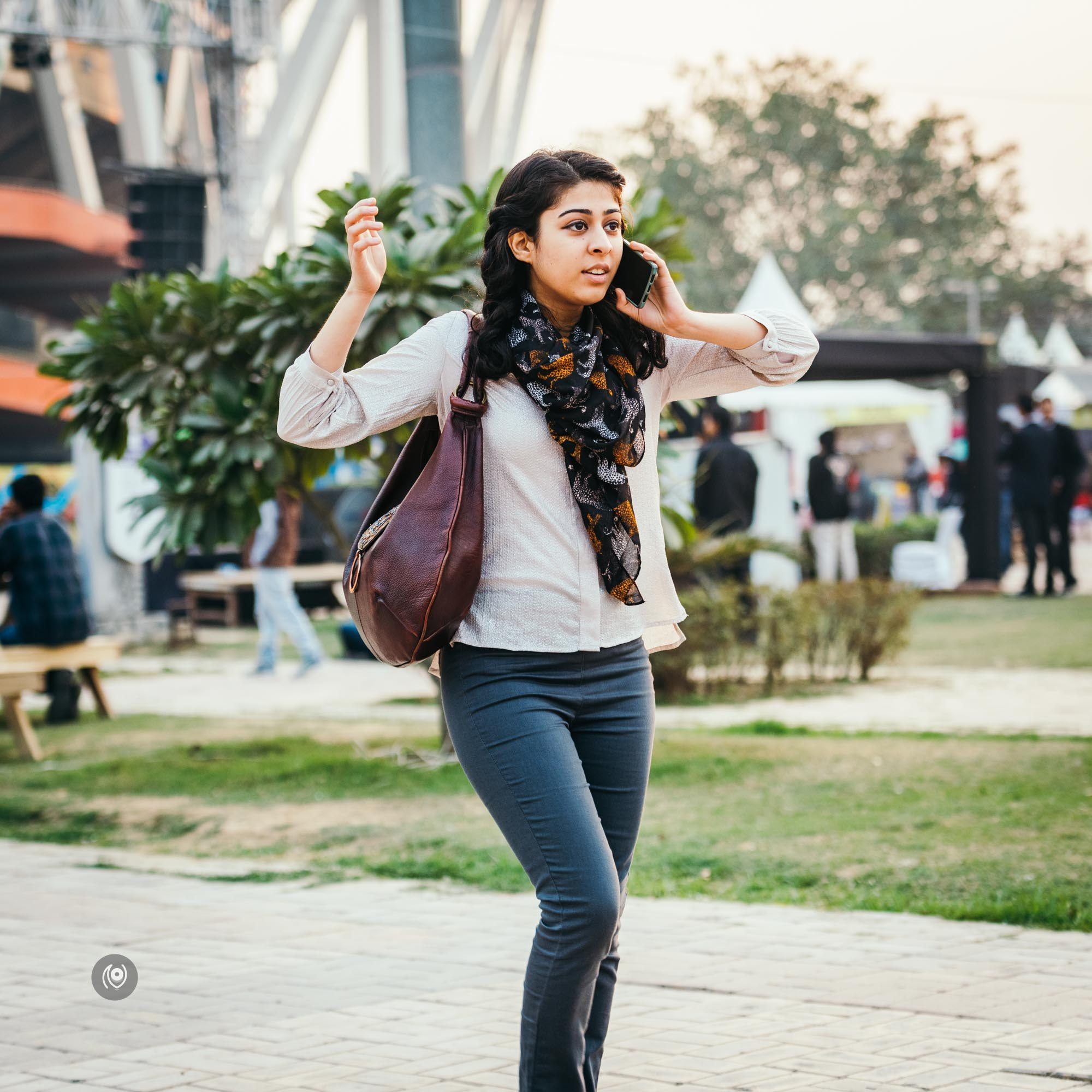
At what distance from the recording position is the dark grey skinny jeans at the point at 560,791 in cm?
280

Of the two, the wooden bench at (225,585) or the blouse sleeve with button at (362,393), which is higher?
the blouse sleeve with button at (362,393)

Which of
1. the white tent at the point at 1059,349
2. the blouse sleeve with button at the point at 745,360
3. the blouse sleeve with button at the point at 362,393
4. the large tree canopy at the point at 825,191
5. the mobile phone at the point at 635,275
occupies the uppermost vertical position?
the large tree canopy at the point at 825,191

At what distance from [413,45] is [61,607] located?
4.63 metres

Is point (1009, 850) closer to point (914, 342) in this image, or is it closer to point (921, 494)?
point (914, 342)

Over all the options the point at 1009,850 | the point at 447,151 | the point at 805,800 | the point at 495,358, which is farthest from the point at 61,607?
the point at 495,358

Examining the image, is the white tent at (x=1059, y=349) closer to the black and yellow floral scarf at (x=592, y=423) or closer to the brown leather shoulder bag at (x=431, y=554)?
the black and yellow floral scarf at (x=592, y=423)

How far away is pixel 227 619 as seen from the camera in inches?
804

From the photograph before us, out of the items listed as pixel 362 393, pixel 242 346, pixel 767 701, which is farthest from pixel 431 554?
pixel 767 701

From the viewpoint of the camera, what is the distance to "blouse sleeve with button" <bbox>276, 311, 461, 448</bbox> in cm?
286

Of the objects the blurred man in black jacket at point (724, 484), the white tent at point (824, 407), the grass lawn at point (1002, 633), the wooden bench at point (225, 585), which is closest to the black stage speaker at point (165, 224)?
the wooden bench at point (225, 585)

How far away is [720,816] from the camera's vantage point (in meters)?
6.98

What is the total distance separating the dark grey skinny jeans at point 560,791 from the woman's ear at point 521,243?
728mm

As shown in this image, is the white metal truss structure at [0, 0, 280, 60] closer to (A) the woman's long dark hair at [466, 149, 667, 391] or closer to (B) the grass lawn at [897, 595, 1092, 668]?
(B) the grass lawn at [897, 595, 1092, 668]

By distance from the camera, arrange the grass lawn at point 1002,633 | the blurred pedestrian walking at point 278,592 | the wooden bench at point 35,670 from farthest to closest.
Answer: the blurred pedestrian walking at point 278,592
the grass lawn at point 1002,633
the wooden bench at point 35,670
